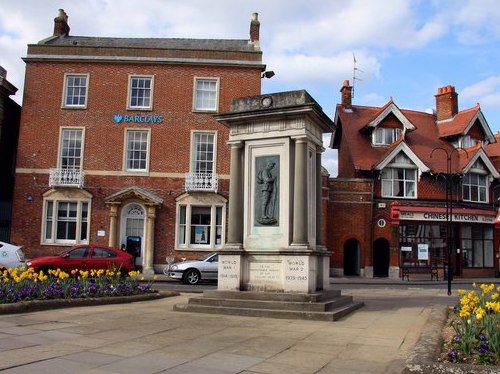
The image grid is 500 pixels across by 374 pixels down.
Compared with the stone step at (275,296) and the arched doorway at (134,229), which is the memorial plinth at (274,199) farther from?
the arched doorway at (134,229)

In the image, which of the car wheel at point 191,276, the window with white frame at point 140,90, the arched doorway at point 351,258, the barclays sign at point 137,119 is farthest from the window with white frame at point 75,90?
the arched doorway at point 351,258

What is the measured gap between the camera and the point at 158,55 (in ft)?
97.9

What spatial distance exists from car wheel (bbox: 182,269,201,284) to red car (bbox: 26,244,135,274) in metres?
3.04

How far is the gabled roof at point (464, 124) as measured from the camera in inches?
1420

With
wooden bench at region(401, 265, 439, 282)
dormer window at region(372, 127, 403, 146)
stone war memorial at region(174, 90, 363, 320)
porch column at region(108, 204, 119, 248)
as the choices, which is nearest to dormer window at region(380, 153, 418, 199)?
dormer window at region(372, 127, 403, 146)

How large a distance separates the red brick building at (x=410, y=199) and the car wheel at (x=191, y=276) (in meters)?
11.8

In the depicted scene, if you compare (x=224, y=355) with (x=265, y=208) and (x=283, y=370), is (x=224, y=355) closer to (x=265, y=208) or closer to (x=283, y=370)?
(x=283, y=370)

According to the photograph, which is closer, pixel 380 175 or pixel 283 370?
pixel 283 370

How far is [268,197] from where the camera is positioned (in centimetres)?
1271

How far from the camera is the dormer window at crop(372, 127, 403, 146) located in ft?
117

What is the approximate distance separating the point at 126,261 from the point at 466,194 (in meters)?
24.2

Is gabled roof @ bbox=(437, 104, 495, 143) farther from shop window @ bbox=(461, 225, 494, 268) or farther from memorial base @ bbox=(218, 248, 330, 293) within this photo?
memorial base @ bbox=(218, 248, 330, 293)

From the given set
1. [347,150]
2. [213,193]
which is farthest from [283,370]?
[347,150]

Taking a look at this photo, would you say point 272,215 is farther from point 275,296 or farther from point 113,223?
point 113,223
